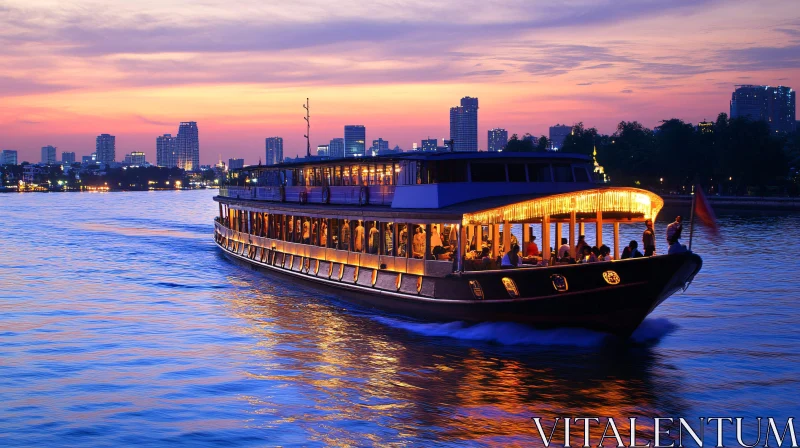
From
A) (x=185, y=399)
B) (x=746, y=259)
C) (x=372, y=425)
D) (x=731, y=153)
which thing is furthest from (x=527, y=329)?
(x=731, y=153)

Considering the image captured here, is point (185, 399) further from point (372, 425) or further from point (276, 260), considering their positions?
point (276, 260)

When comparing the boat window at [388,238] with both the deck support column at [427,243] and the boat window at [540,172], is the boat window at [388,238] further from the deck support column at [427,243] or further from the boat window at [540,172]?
the boat window at [540,172]

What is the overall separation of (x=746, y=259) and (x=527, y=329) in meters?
32.9

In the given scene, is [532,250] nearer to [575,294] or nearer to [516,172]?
[516,172]

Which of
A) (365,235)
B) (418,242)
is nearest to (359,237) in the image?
(365,235)

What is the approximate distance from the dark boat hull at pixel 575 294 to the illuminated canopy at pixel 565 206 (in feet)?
5.34

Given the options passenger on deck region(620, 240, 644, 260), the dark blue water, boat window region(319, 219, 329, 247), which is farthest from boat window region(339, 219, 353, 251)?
passenger on deck region(620, 240, 644, 260)

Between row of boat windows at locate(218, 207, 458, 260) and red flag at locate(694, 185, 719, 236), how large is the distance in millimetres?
7628

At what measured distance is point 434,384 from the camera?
67.4 feet

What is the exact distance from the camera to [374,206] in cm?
2997

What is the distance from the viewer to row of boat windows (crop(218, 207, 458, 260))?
26062 millimetres

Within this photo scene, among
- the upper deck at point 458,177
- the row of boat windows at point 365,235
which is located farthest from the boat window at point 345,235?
the upper deck at point 458,177

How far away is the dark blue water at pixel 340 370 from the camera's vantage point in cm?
1780

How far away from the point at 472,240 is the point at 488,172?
2.58m
